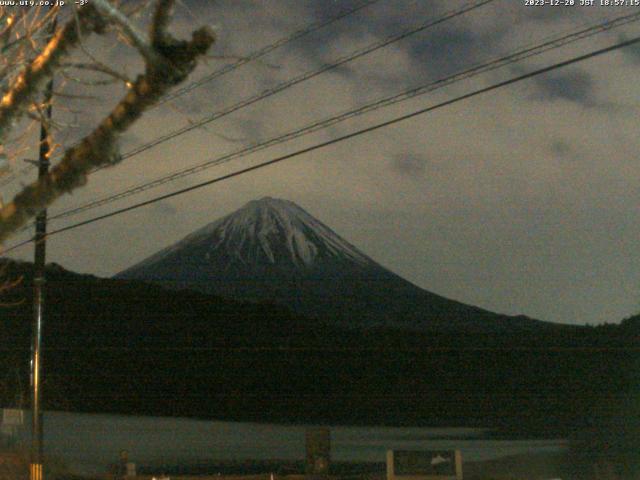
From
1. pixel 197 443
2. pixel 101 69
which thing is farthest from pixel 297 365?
pixel 101 69

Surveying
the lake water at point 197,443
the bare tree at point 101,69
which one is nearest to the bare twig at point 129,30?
the bare tree at point 101,69

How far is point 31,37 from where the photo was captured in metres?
7.04

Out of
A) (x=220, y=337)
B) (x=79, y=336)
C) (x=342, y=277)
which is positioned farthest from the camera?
(x=342, y=277)

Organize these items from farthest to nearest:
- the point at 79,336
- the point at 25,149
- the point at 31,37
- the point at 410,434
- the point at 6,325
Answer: the point at 79,336
the point at 410,434
the point at 6,325
the point at 25,149
the point at 31,37

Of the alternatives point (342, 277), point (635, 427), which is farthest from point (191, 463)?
point (342, 277)

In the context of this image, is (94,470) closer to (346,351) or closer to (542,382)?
(542,382)

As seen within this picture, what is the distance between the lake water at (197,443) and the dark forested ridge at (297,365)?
3.95 m

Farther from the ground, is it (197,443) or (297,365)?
(297,365)

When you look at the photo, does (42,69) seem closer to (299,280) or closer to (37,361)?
(37,361)

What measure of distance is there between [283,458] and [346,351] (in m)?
36.6

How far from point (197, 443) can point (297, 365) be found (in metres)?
27.4

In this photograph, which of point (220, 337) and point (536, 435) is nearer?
point (536, 435)

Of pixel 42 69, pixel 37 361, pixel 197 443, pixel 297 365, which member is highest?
pixel 297 365

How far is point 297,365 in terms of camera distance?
7125cm
